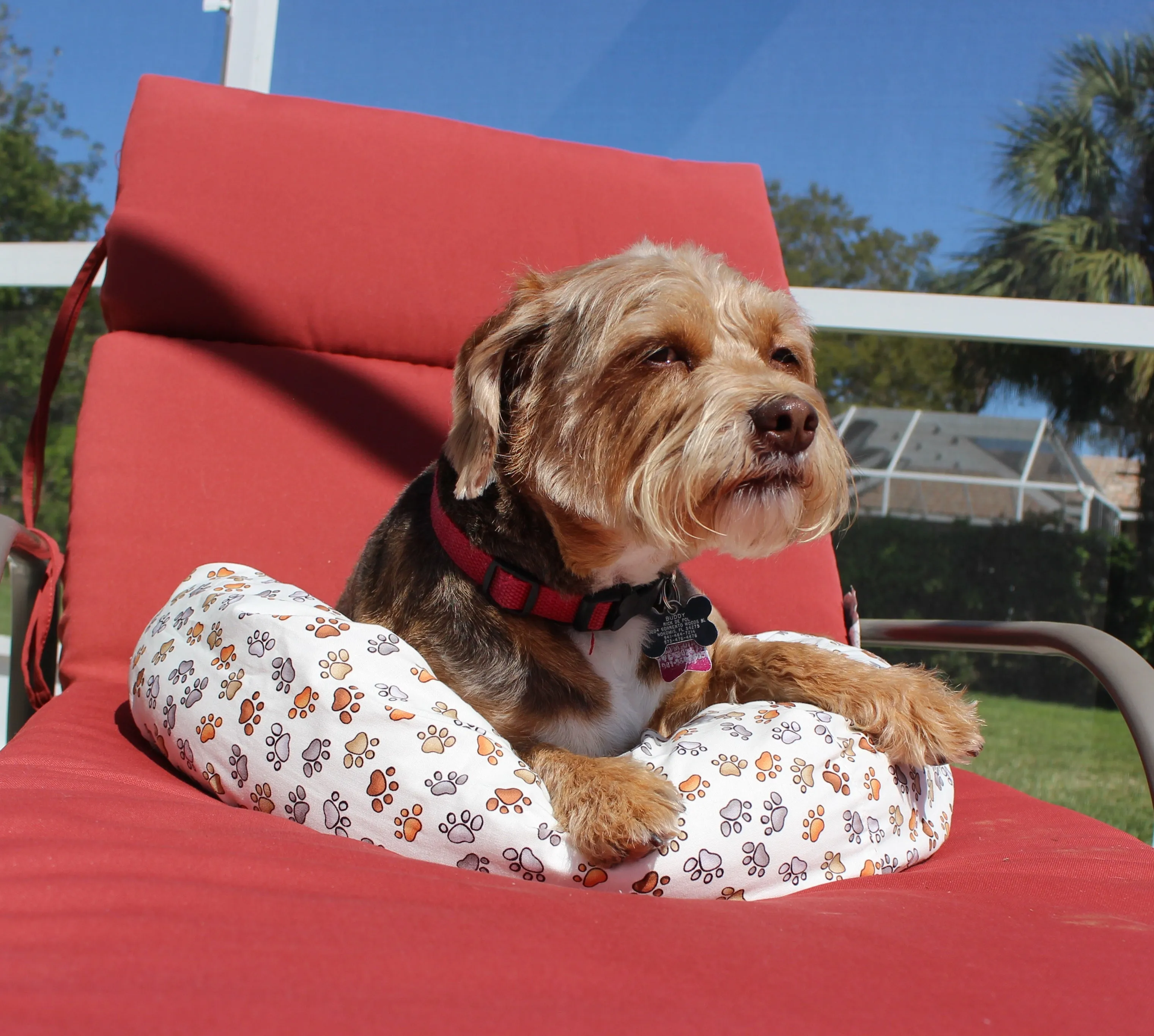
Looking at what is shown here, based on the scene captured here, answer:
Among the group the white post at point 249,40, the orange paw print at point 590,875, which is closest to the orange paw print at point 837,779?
the orange paw print at point 590,875

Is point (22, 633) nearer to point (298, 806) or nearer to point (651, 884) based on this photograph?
point (298, 806)

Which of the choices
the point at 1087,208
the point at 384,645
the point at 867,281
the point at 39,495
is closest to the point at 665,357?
the point at 384,645

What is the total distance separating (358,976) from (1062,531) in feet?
14.2

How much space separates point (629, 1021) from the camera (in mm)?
867

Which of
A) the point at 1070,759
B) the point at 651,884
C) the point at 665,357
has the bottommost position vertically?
the point at 1070,759

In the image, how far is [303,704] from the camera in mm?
1541

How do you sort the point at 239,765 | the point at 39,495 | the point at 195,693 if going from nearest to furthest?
the point at 239,765 < the point at 195,693 < the point at 39,495

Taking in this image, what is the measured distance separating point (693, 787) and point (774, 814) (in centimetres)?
13

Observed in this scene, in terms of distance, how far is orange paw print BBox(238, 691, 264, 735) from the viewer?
1572 mm

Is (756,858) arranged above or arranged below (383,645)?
below

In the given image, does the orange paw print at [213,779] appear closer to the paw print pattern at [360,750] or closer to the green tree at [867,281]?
the paw print pattern at [360,750]

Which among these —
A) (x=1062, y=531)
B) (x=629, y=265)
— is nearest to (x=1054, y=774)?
(x=1062, y=531)

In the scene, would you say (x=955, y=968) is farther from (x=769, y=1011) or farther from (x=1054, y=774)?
(x=1054, y=774)

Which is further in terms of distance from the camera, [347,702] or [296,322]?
[296,322]
